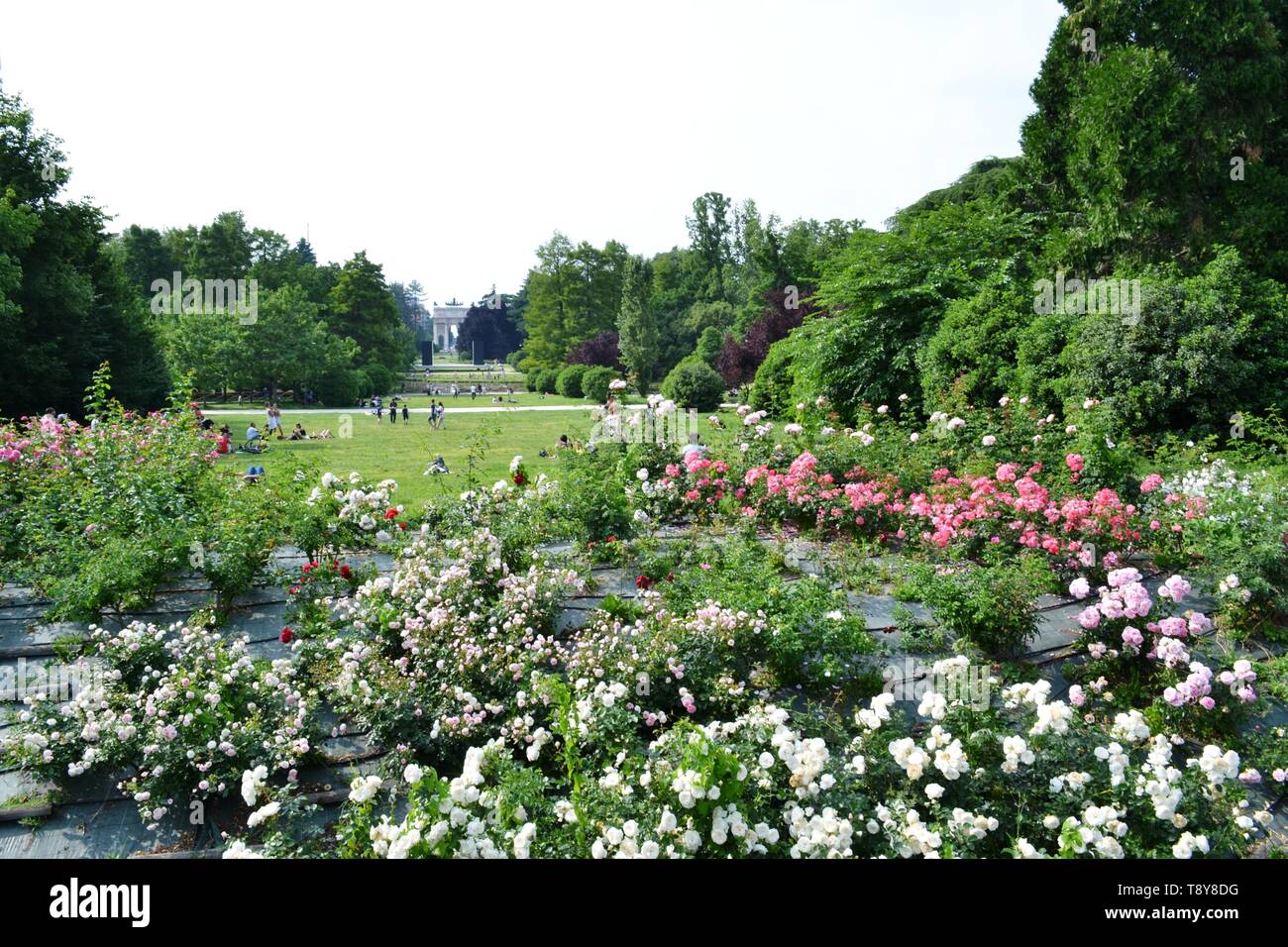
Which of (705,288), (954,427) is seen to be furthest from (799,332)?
(705,288)

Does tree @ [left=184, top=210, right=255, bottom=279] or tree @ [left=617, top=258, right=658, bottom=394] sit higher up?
tree @ [left=184, top=210, right=255, bottom=279]

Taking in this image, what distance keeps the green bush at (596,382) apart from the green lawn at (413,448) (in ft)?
22.8

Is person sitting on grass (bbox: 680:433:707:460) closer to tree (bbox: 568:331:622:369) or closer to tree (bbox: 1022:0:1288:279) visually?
tree (bbox: 1022:0:1288:279)

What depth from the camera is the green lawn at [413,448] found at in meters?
10.2

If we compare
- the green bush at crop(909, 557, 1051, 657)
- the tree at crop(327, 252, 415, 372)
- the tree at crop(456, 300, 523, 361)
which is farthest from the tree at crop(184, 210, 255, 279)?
the tree at crop(456, 300, 523, 361)

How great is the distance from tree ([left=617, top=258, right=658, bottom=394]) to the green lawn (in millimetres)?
11577

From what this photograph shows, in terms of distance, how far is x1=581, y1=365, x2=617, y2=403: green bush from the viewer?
112 ft

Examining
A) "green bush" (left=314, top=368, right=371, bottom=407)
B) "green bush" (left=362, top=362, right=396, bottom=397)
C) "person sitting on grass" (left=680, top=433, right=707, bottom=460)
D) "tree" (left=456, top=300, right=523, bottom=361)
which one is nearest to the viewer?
"person sitting on grass" (left=680, top=433, right=707, bottom=460)

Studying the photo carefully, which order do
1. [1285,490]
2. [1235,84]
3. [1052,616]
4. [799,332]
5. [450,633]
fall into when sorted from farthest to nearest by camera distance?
[799,332], [1235,84], [1285,490], [1052,616], [450,633]

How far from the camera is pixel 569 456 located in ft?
26.9

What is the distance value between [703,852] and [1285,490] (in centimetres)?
595

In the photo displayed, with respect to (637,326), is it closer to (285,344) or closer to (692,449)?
(285,344)

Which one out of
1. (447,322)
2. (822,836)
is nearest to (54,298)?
(822,836)
